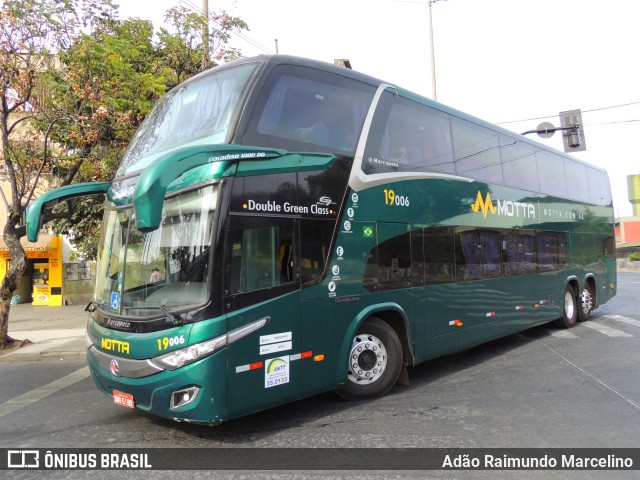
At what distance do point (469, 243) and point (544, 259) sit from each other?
3.30m

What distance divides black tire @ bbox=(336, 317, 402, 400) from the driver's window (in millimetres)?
1453

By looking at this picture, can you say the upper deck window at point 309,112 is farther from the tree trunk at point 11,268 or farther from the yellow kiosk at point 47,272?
the yellow kiosk at point 47,272

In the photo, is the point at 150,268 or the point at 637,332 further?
the point at 637,332

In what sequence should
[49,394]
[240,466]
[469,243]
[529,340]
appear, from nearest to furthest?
[240,466] → [49,394] → [469,243] → [529,340]

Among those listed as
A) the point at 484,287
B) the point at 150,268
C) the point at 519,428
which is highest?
the point at 150,268

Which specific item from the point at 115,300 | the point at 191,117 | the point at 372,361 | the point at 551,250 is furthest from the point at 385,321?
the point at 551,250

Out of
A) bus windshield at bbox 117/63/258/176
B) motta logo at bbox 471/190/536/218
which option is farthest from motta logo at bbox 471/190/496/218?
bus windshield at bbox 117/63/258/176

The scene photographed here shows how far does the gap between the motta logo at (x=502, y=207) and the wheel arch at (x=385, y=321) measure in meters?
2.65

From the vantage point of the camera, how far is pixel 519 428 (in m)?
4.94

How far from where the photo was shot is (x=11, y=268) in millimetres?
10695

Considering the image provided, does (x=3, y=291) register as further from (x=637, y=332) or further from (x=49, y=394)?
(x=637, y=332)

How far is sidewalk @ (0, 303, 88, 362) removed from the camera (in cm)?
998

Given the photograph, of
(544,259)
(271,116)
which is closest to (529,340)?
(544,259)

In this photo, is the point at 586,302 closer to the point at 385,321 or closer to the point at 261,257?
the point at 385,321
